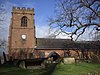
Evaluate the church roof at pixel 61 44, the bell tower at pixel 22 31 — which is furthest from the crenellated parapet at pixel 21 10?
the church roof at pixel 61 44

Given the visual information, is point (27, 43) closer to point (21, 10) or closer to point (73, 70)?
point (21, 10)

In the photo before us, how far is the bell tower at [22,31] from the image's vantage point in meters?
52.6

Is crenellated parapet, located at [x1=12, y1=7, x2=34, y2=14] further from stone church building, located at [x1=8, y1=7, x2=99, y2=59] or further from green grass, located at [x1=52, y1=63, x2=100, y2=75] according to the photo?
green grass, located at [x1=52, y1=63, x2=100, y2=75]

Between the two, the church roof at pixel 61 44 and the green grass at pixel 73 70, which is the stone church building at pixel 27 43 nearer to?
the church roof at pixel 61 44

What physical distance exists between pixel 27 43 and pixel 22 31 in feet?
12.8

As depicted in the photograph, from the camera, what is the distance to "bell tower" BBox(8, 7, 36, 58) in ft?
173

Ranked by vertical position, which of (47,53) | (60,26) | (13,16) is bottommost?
(47,53)

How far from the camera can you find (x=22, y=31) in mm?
53906

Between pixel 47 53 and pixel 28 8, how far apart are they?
14.8 m

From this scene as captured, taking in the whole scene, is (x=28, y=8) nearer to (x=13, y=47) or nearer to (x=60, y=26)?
(x=13, y=47)

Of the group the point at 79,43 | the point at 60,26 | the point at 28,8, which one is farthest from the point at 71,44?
the point at 60,26

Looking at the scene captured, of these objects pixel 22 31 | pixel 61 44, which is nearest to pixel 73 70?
pixel 22 31

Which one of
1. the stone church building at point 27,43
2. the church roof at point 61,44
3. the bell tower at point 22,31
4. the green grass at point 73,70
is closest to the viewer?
the green grass at point 73,70

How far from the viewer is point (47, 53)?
53.9m
